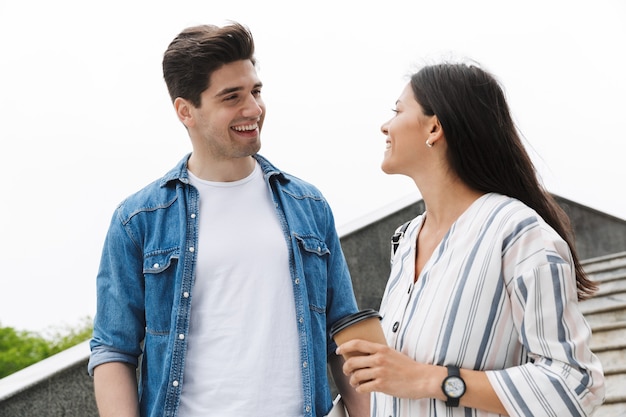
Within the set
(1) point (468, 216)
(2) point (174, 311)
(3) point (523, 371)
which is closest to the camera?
(3) point (523, 371)

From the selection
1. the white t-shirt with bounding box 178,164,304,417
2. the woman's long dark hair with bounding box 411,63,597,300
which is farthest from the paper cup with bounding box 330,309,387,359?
the white t-shirt with bounding box 178,164,304,417

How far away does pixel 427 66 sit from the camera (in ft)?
7.39

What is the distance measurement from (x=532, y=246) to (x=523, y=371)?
290mm

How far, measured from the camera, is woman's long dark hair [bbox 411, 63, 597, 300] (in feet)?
6.85

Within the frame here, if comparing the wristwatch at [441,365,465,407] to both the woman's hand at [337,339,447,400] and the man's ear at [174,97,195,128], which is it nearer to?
the woman's hand at [337,339,447,400]

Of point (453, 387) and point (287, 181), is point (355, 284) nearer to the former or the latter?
point (287, 181)

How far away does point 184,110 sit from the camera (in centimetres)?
276

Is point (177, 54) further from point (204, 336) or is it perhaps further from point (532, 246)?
point (532, 246)

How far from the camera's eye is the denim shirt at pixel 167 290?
2535mm

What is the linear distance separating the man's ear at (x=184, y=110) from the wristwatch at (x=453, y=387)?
1305 mm

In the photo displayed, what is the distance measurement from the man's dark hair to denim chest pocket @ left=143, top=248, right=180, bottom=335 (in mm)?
538

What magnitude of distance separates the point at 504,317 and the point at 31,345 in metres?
10.5

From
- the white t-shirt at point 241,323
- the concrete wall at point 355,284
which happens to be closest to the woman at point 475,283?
the white t-shirt at point 241,323

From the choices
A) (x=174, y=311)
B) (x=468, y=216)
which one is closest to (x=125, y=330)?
(x=174, y=311)
